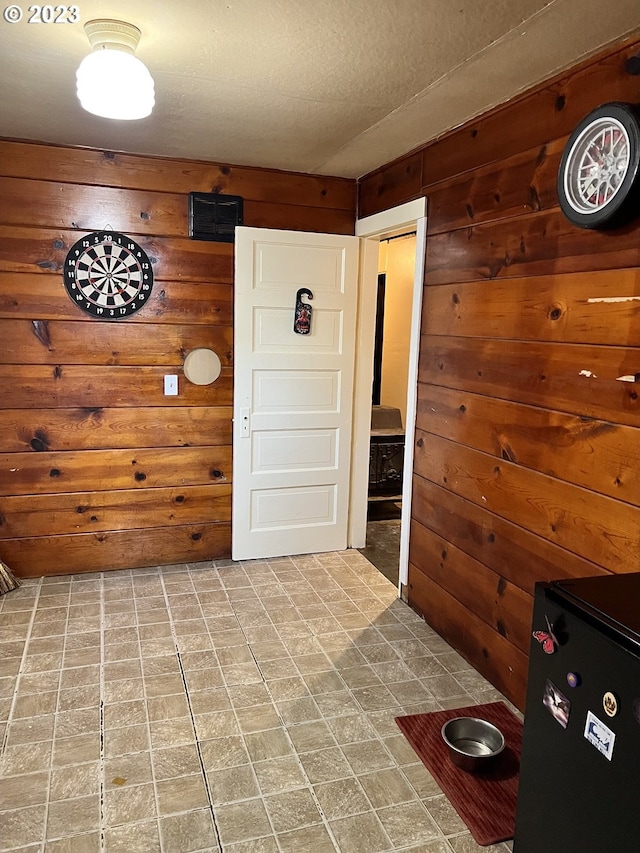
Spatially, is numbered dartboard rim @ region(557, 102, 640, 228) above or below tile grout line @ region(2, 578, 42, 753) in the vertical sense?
above

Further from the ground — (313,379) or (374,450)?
(313,379)

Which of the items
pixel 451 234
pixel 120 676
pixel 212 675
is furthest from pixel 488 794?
pixel 451 234

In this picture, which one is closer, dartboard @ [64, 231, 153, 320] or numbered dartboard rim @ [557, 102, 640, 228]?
numbered dartboard rim @ [557, 102, 640, 228]

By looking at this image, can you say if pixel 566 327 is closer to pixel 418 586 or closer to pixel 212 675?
pixel 418 586

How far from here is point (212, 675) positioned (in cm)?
263

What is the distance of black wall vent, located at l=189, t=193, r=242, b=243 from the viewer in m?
3.52

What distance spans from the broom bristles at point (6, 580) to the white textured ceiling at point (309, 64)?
7.24ft

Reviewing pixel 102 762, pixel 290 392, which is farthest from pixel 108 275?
pixel 102 762

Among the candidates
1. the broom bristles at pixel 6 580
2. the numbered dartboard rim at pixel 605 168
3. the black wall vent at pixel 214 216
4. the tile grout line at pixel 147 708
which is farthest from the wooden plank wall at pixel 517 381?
the broom bristles at pixel 6 580

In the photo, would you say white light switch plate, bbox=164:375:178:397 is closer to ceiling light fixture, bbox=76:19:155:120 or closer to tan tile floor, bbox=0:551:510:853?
tan tile floor, bbox=0:551:510:853

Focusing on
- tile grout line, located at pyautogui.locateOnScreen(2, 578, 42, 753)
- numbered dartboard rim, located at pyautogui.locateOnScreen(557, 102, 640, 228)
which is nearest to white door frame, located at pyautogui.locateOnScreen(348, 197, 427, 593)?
numbered dartboard rim, located at pyautogui.locateOnScreen(557, 102, 640, 228)

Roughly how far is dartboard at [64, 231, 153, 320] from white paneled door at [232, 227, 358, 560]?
537mm

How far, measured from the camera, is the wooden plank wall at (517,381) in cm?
194

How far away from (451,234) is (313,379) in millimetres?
1315
